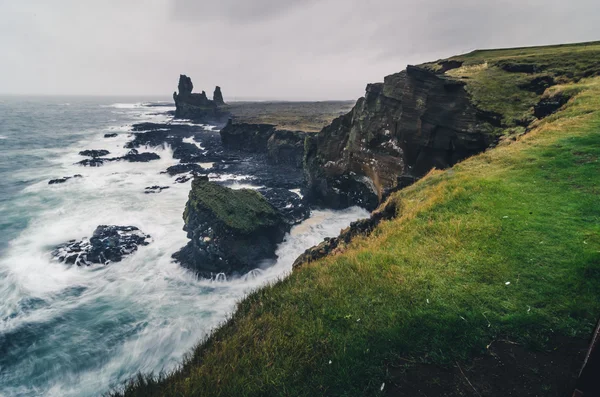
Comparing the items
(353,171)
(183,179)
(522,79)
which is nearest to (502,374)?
(522,79)

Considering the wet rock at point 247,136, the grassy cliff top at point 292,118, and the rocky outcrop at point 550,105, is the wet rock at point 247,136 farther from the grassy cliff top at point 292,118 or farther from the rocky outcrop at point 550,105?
the rocky outcrop at point 550,105

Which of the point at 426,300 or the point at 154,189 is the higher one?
the point at 426,300

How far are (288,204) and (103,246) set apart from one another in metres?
18.3

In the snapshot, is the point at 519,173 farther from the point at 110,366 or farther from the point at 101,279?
the point at 101,279

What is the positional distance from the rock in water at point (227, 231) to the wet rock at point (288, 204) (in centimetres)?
364

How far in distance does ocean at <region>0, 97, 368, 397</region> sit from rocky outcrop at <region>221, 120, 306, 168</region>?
77.4ft

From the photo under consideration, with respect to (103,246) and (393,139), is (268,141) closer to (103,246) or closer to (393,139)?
(393,139)

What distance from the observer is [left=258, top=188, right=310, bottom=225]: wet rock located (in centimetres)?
3018

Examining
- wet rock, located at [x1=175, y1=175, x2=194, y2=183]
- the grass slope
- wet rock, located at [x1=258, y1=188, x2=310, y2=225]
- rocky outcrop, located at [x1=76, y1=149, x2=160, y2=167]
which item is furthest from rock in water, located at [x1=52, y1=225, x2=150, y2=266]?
rocky outcrop, located at [x1=76, y1=149, x2=160, y2=167]

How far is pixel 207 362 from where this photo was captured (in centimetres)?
564

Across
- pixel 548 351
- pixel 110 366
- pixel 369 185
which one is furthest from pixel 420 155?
pixel 110 366

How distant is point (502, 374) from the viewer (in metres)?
4.91

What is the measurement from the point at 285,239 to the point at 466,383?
2144 centimetres

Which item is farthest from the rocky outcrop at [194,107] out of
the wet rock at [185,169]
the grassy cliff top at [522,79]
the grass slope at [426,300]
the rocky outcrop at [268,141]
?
the grass slope at [426,300]
